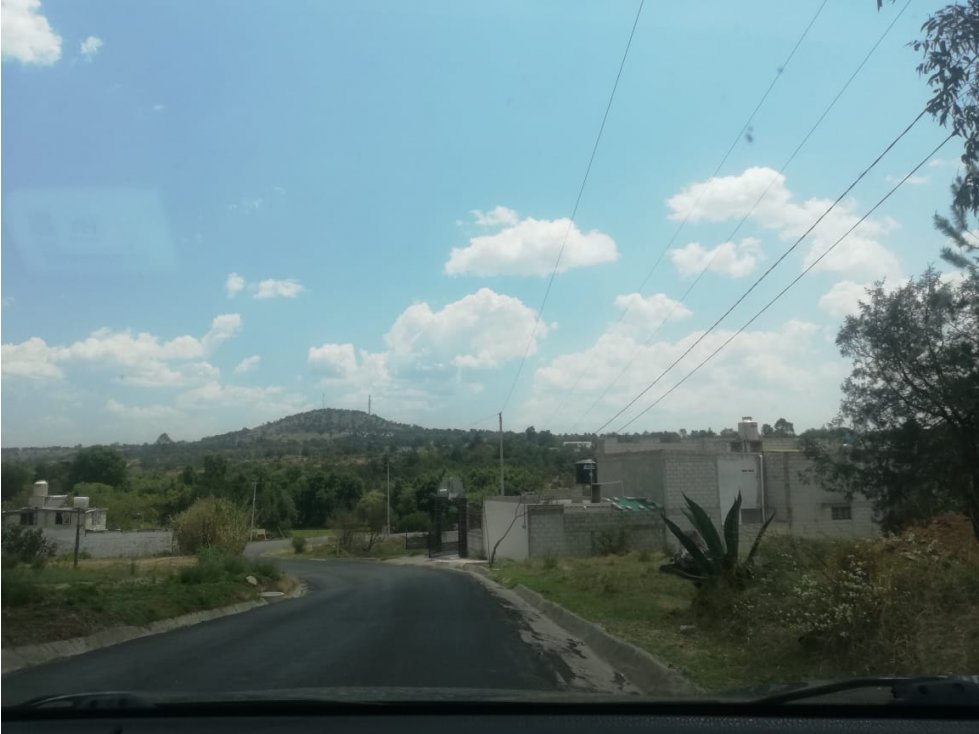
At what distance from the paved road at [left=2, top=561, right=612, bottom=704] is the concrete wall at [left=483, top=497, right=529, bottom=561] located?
26.9m

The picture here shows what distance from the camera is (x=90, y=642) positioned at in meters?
13.8

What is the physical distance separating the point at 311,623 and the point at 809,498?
39.7 meters

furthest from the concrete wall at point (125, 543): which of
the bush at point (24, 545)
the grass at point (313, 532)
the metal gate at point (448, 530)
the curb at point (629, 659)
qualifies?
the curb at point (629, 659)

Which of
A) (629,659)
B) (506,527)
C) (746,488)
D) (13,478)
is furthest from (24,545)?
(746,488)

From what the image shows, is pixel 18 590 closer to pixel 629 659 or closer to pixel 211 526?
pixel 629 659

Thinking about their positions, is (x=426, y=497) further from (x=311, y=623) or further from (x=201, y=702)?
(x=201, y=702)

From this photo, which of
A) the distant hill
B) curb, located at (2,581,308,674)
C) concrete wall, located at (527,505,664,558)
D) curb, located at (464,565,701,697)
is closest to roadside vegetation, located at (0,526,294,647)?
curb, located at (2,581,308,674)

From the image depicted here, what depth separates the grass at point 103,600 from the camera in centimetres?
1366

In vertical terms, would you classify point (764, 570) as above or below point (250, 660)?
above

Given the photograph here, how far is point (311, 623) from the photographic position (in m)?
15.7

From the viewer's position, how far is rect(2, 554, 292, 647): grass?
13656mm

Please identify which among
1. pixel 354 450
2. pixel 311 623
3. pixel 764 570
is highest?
pixel 354 450

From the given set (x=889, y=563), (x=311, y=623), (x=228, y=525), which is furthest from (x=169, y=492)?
(x=889, y=563)

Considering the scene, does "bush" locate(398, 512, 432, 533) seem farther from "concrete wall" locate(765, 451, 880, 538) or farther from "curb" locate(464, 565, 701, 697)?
"curb" locate(464, 565, 701, 697)
